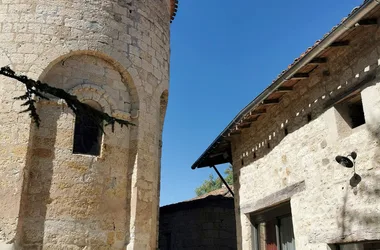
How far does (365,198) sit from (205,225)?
756 centimetres

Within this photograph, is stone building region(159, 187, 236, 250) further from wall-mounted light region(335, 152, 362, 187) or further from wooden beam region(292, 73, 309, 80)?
wall-mounted light region(335, 152, 362, 187)

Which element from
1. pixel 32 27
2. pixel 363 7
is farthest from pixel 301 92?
pixel 32 27

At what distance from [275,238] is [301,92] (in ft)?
8.51

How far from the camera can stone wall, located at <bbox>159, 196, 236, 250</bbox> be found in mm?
11531

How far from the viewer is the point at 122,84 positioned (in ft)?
23.8

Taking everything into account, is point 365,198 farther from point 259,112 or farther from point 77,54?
point 77,54

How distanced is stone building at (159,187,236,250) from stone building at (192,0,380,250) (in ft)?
12.4

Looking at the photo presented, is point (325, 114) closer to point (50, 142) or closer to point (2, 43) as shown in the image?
point (50, 142)

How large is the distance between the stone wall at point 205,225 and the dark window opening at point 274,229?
4190mm

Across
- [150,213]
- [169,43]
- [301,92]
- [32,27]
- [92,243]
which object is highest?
[169,43]

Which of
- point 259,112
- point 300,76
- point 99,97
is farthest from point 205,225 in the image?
point 300,76

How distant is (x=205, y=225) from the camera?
1165 cm

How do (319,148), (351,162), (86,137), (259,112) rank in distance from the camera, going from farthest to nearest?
(259,112) < (86,137) < (319,148) < (351,162)

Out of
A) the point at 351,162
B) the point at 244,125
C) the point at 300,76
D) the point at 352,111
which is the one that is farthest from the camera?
the point at 244,125
